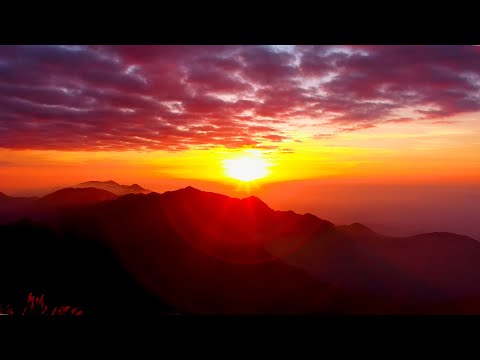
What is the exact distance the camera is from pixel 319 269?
156 feet

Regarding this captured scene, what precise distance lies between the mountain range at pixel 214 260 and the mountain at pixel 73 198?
0.20 meters

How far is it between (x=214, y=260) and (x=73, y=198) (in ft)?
53.9

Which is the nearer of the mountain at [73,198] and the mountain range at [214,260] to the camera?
the mountain range at [214,260]

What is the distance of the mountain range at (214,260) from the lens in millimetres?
25925

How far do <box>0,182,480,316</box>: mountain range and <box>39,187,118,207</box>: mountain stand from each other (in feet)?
0.66

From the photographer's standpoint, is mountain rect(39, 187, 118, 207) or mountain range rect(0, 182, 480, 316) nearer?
mountain range rect(0, 182, 480, 316)

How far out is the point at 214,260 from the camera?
1483 inches

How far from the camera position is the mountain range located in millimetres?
25925

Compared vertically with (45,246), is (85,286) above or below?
below

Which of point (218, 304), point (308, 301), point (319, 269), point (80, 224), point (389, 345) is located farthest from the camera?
point (319, 269)

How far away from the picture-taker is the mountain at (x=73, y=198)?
3916cm

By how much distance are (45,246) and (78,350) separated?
2933cm
